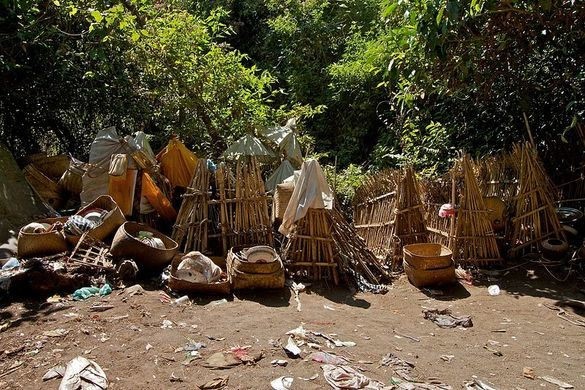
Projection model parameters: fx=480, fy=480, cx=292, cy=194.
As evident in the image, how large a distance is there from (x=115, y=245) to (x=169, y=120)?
4.09 metres

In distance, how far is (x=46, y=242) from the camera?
17.6 feet

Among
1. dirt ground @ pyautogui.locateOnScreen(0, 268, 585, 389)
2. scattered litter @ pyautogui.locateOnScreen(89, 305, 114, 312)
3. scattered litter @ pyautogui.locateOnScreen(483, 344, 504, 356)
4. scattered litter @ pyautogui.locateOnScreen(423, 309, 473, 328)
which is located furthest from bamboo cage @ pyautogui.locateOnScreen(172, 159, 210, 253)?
scattered litter @ pyautogui.locateOnScreen(483, 344, 504, 356)

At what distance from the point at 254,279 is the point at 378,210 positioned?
2.64 metres

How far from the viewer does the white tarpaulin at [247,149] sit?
6871 millimetres

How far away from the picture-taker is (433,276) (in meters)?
5.51

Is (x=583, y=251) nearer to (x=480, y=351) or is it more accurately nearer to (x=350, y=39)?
(x=480, y=351)

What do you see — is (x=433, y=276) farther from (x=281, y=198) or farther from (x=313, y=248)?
(x=281, y=198)

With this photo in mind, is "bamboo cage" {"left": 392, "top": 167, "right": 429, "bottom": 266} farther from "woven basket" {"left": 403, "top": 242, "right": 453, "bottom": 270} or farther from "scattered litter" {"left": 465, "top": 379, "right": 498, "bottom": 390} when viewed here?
"scattered litter" {"left": 465, "top": 379, "right": 498, "bottom": 390}

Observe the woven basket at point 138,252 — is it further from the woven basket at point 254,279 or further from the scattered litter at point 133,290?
→ the woven basket at point 254,279

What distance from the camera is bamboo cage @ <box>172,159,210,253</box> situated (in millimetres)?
5902

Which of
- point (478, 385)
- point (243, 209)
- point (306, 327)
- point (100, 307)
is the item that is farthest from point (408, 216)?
point (100, 307)

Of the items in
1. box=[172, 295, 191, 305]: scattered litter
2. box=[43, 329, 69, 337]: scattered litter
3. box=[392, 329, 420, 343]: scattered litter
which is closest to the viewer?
box=[43, 329, 69, 337]: scattered litter

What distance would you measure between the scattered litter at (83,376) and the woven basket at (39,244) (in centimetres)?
252

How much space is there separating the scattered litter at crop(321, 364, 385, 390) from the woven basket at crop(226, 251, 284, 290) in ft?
6.01
